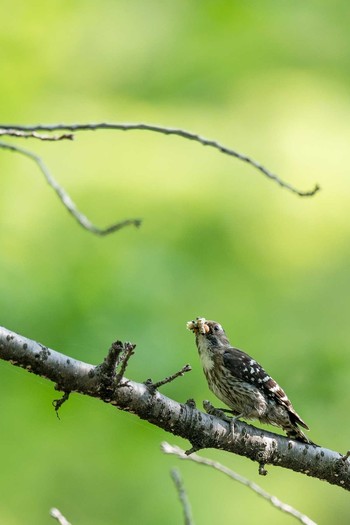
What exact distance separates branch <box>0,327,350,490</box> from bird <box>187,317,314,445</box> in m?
0.46

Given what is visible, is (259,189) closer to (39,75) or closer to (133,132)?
(133,132)

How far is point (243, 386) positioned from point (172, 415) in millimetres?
1124

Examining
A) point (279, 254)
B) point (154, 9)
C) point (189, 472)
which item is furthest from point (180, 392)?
point (154, 9)

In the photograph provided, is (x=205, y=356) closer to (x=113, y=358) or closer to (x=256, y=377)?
(x=256, y=377)

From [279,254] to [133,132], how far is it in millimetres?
1590

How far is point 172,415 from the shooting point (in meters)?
2.38

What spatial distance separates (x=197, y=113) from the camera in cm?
779

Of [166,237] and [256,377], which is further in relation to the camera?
[166,237]

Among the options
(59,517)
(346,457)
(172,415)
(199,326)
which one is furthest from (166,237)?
(59,517)

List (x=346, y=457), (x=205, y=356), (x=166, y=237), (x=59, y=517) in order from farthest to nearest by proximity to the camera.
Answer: (x=166, y=237) < (x=205, y=356) < (x=346, y=457) < (x=59, y=517)

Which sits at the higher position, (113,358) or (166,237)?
(166,237)

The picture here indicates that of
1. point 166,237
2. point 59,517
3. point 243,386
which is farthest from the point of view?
point 166,237

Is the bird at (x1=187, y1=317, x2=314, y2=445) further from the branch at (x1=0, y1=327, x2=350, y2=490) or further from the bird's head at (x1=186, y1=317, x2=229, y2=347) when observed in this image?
the branch at (x1=0, y1=327, x2=350, y2=490)

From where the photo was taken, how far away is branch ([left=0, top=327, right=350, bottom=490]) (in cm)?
209
